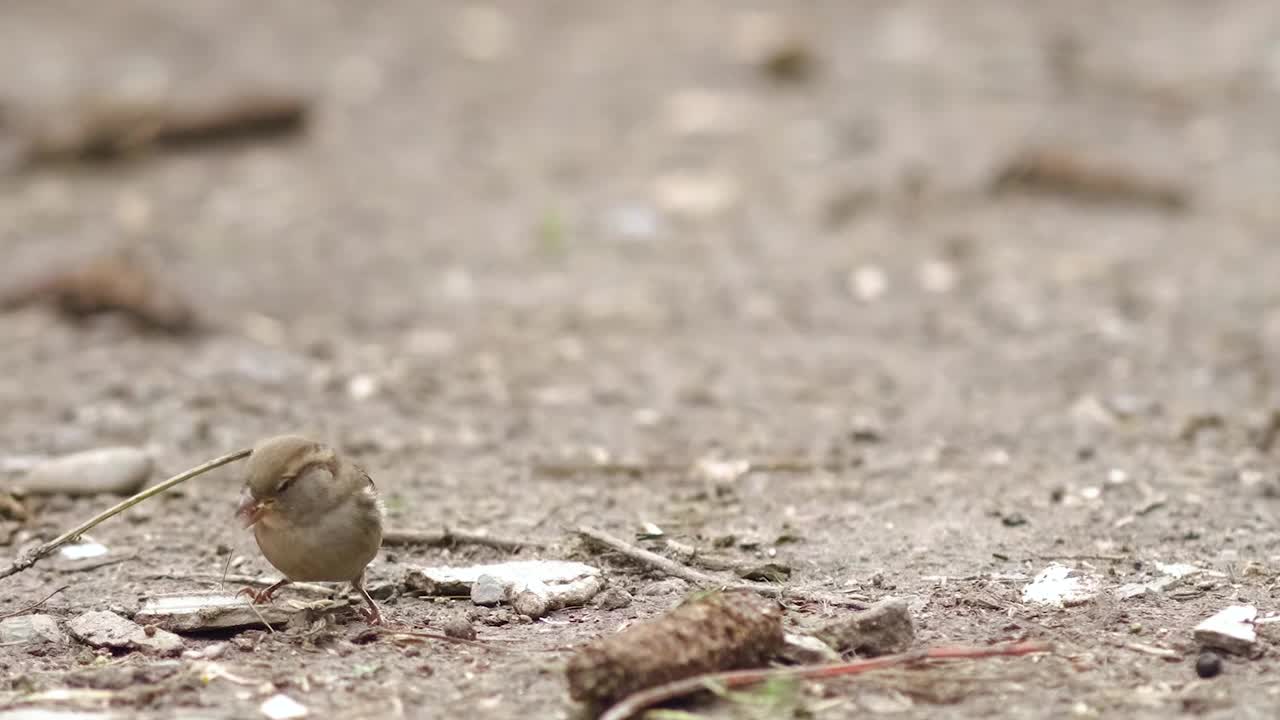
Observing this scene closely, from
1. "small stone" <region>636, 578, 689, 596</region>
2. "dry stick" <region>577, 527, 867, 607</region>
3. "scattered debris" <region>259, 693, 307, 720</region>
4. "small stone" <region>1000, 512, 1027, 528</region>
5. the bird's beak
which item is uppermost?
the bird's beak

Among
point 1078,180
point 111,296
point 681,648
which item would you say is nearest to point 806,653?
point 681,648

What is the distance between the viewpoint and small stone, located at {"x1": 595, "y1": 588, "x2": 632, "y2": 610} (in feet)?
11.5

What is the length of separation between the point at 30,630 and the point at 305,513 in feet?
2.10

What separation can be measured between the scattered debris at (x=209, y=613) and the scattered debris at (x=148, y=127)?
5.04 metres

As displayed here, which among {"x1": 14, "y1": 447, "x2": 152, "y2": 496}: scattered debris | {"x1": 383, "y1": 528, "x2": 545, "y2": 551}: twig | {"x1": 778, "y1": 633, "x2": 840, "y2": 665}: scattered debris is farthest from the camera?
{"x1": 14, "y1": 447, "x2": 152, "y2": 496}: scattered debris

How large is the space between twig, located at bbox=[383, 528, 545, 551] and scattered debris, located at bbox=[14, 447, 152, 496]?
35.8 inches

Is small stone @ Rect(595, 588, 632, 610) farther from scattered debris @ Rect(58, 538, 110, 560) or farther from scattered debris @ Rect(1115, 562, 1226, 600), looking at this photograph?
scattered debris @ Rect(58, 538, 110, 560)

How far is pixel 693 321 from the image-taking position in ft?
20.9

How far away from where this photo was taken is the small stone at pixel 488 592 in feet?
11.6

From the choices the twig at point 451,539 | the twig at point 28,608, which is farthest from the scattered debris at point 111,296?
the twig at point 28,608

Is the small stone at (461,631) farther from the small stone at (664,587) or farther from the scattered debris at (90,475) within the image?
the scattered debris at (90,475)

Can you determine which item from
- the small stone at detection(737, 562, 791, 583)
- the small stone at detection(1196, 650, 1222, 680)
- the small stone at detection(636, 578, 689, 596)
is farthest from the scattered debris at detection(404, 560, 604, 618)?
the small stone at detection(1196, 650, 1222, 680)

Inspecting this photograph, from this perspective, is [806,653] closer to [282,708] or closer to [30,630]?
[282,708]

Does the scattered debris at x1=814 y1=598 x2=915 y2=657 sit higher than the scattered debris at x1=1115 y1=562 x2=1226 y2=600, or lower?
higher
